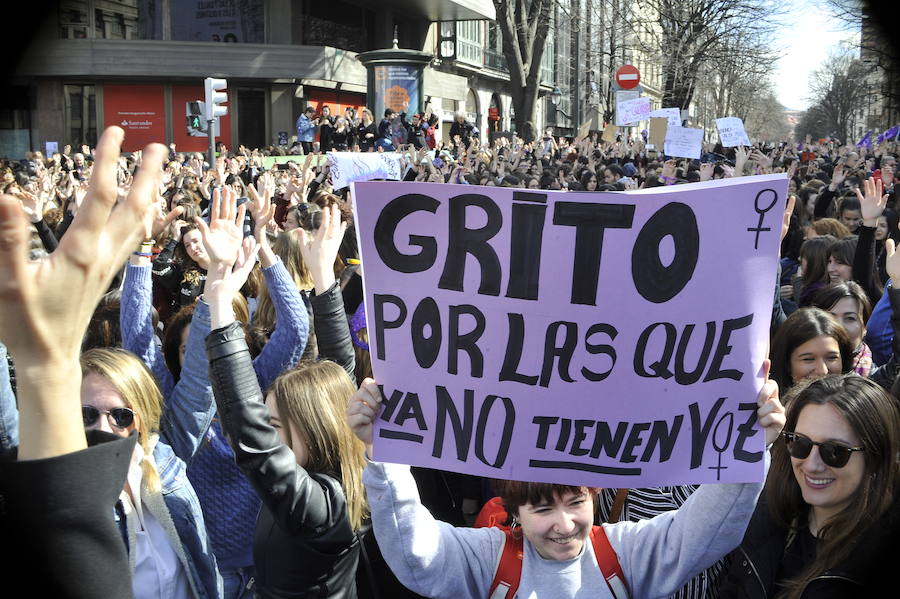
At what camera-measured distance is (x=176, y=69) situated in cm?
3288

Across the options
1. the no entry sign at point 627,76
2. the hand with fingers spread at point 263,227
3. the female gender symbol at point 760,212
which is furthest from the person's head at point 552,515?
the no entry sign at point 627,76

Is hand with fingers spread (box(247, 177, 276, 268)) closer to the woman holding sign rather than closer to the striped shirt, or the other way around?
the woman holding sign

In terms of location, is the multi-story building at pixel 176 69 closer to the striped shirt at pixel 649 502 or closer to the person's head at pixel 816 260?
the person's head at pixel 816 260

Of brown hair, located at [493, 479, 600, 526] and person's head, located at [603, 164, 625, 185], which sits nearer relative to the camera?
brown hair, located at [493, 479, 600, 526]

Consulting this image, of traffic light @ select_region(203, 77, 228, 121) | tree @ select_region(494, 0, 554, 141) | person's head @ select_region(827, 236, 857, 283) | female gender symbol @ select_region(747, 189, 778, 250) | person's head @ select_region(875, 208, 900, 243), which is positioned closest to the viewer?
female gender symbol @ select_region(747, 189, 778, 250)

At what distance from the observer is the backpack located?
7.16 feet

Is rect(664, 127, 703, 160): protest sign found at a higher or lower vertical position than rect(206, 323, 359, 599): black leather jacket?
higher

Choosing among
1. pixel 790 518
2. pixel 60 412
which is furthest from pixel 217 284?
pixel 790 518

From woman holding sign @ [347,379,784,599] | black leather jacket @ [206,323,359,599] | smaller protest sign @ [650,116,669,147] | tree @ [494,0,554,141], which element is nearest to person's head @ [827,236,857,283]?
Result: woman holding sign @ [347,379,784,599]

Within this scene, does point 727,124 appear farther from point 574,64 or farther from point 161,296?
point 574,64

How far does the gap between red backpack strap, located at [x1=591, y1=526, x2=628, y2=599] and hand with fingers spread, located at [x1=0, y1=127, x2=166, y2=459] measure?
55.1 inches

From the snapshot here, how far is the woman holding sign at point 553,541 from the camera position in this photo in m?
2.15

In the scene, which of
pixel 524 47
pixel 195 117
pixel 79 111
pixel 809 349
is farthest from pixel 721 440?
pixel 79 111

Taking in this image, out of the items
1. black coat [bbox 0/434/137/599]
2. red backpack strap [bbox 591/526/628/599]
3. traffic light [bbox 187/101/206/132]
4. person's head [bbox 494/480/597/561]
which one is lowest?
red backpack strap [bbox 591/526/628/599]
